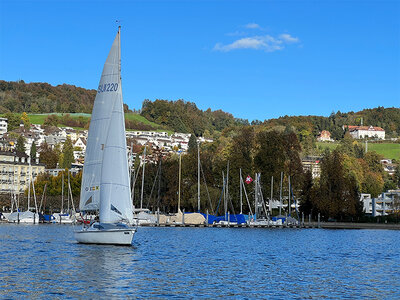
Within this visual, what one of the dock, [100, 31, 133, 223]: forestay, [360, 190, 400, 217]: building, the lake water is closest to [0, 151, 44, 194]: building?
the dock

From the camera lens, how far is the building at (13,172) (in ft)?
488

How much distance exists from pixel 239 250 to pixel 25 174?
111 meters

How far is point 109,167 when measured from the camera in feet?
155

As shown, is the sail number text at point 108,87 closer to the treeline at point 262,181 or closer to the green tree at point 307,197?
the treeline at point 262,181

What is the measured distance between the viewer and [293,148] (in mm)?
110688

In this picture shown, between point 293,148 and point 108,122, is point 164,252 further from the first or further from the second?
point 293,148

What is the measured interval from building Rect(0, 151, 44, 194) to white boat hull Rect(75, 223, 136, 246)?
100744 mm

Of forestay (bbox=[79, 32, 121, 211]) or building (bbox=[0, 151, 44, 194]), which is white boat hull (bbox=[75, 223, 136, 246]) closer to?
forestay (bbox=[79, 32, 121, 211])

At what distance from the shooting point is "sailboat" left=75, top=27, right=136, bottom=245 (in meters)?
47.1

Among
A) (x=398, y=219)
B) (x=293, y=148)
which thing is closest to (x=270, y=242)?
(x=293, y=148)

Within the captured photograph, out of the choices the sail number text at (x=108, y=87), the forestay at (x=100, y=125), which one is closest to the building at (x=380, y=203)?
the forestay at (x=100, y=125)

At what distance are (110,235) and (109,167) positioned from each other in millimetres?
5343

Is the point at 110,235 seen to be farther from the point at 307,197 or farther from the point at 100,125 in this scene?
the point at 307,197

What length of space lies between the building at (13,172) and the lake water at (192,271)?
95.5 m
